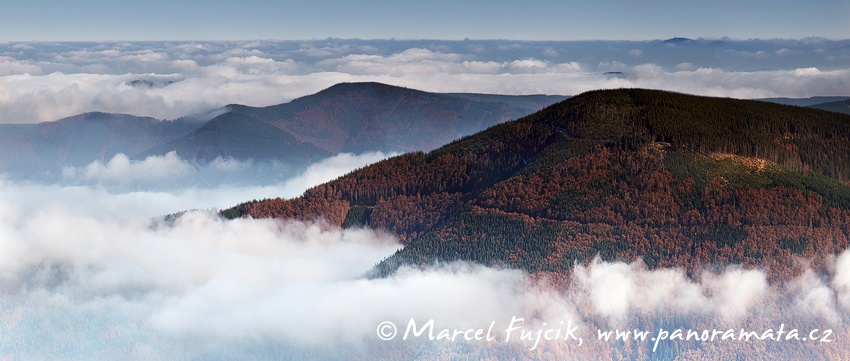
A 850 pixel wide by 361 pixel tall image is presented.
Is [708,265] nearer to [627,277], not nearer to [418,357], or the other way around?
[627,277]

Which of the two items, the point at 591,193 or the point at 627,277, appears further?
the point at 591,193

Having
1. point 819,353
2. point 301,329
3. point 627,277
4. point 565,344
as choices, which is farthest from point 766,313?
point 301,329

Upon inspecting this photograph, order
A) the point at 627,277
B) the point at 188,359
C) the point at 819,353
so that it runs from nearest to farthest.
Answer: the point at 819,353 < the point at 627,277 < the point at 188,359

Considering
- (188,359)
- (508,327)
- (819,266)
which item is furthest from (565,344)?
(188,359)

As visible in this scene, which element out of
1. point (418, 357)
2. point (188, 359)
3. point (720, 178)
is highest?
point (720, 178)

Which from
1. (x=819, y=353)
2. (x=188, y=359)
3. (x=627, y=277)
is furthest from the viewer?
(x=188, y=359)

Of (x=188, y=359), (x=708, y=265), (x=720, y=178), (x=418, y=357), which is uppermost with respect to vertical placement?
(x=720, y=178)

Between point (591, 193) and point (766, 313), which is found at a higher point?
point (591, 193)

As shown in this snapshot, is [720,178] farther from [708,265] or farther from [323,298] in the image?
[323,298]

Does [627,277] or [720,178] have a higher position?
[720,178]
